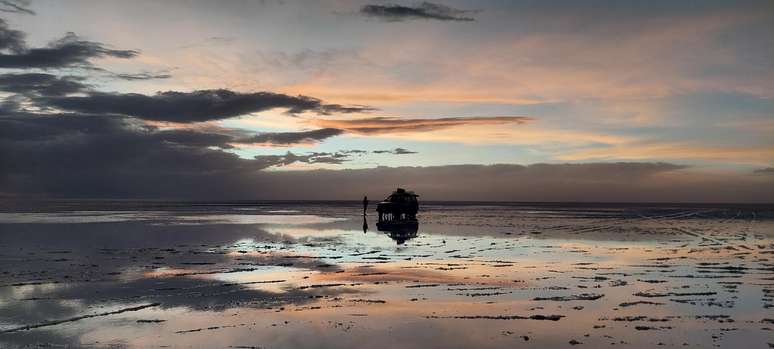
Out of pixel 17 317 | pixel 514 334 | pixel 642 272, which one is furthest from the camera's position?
pixel 642 272

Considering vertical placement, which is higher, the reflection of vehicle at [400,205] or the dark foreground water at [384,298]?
the reflection of vehicle at [400,205]

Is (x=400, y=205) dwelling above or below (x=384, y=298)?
above

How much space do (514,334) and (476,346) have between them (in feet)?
5.04

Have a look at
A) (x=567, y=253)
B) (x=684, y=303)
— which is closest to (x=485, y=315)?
(x=684, y=303)

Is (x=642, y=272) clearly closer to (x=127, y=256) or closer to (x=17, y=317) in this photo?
(x=17, y=317)

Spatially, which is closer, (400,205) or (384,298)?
(384,298)

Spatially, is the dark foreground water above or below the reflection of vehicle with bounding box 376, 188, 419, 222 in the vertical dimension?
below

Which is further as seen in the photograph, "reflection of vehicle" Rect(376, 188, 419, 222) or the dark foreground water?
"reflection of vehicle" Rect(376, 188, 419, 222)

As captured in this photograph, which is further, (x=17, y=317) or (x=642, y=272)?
(x=642, y=272)

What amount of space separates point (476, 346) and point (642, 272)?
16.0m

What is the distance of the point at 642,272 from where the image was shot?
88.2ft

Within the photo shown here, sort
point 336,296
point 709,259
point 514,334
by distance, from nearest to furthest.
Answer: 1. point 514,334
2. point 336,296
3. point 709,259

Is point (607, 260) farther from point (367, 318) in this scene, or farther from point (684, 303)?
point (367, 318)

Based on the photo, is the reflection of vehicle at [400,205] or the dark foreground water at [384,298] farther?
the reflection of vehicle at [400,205]
